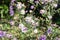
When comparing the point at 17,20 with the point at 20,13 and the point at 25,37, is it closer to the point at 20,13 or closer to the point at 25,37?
the point at 20,13

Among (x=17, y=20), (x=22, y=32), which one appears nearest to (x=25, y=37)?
(x=22, y=32)

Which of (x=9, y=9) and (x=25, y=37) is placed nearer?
(x=25, y=37)

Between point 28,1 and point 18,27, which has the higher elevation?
point 28,1

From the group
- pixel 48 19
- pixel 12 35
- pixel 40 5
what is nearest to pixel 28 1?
pixel 40 5

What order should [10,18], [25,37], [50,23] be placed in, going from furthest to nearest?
[10,18], [50,23], [25,37]

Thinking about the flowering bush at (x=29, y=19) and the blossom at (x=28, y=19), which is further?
the blossom at (x=28, y=19)

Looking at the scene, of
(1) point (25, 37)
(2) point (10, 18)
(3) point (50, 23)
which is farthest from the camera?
(2) point (10, 18)

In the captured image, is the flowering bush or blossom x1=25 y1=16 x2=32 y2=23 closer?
the flowering bush

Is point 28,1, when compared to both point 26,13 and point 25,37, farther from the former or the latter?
point 25,37
